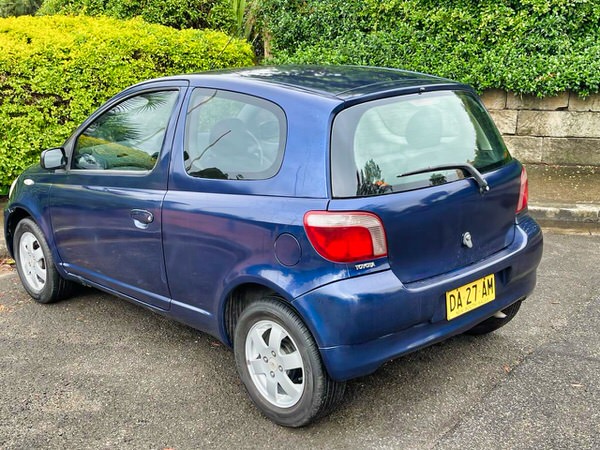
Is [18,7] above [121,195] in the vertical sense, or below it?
above

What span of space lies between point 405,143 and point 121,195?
178 cm

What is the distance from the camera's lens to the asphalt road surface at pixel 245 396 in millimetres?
3113

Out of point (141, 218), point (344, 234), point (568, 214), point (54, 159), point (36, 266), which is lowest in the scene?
point (568, 214)

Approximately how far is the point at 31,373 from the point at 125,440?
104 centimetres

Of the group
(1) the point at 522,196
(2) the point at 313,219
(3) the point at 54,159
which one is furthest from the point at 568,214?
(3) the point at 54,159

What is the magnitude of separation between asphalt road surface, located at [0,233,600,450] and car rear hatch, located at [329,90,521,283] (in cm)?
76

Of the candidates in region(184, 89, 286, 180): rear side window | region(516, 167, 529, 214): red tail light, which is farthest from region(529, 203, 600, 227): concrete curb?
region(184, 89, 286, 180): rear side window

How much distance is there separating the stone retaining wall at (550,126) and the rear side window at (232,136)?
546 cm

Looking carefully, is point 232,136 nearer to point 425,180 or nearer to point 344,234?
point 344,234

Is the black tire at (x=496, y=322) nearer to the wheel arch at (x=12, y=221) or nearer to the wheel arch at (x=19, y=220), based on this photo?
the wheel arch at (x=19, y=220)

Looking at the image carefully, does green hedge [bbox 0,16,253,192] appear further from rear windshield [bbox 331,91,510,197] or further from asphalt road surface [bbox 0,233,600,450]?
rear windshield [bbox 331,91,510,197]

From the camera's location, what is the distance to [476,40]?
323 inches

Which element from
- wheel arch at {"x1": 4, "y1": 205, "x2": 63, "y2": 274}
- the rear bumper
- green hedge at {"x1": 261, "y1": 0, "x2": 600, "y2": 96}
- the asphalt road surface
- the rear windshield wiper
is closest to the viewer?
the rear bumper

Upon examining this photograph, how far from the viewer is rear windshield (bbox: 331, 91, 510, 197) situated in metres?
2.97
